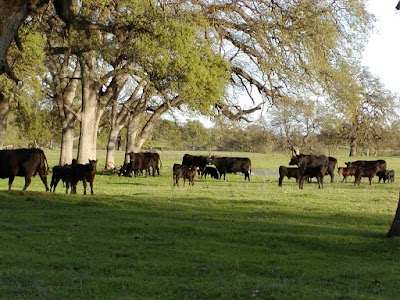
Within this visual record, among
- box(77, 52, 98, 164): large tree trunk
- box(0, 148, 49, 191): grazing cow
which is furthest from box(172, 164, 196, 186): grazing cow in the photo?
box(0, 148, 49, 191): grazing cow

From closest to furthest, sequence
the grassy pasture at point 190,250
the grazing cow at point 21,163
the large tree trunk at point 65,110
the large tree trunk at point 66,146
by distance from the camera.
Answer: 1. the grassy pasture at point 190,250
2. the grazing cow at point 21,163
3. the large tree trunk at point 66,146
4. the large tree trunk at point 65,110

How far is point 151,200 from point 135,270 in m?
10.7

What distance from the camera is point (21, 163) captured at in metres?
20.9

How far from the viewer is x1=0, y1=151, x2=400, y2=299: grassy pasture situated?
7.46 metres

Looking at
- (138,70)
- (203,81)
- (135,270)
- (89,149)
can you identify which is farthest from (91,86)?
(135,270)

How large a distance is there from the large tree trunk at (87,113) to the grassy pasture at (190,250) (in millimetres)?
15110

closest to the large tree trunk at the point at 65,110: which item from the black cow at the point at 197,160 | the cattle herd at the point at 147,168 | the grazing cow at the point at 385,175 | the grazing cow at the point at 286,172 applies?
the cattle herd at the point at 147,168

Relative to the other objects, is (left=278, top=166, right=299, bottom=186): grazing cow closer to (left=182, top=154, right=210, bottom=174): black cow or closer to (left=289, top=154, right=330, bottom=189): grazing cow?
(left=289, top=154, right=330, bottom=189): grazing cow

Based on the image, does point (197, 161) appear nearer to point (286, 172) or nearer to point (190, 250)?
point (286, 172)

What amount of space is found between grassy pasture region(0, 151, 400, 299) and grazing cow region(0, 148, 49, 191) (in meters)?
2.27

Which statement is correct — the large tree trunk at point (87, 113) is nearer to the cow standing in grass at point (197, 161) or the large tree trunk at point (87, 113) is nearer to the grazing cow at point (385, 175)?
the cow standing in grass at point (197, 161)

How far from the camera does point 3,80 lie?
3011 cm

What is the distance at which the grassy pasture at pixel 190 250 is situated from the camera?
746cm

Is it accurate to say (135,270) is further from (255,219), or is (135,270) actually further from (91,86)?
(91,86)
